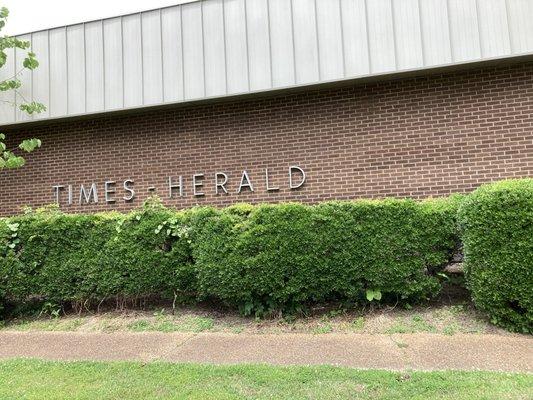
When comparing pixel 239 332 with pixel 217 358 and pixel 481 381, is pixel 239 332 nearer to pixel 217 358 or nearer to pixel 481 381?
pixel 217 358

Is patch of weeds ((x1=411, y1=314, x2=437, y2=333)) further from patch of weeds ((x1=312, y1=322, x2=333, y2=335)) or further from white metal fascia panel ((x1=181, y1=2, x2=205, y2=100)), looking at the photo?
white metal fascia panel ((x1=181, y1=2, x2=205, y2=100))

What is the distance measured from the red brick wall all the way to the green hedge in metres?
2.38

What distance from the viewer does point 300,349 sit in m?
4.96

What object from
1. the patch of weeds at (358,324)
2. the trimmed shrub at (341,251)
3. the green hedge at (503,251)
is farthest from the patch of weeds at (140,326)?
the green hedge at (503,251)

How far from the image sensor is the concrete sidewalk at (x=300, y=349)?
4.44 m

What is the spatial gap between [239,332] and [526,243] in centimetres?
342

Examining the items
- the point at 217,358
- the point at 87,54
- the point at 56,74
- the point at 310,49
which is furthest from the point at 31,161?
the point at 217,358

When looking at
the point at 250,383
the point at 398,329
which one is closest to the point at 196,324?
the point at 250,383

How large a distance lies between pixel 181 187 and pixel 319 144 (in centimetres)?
270

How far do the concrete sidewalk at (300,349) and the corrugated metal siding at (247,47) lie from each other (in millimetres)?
4302

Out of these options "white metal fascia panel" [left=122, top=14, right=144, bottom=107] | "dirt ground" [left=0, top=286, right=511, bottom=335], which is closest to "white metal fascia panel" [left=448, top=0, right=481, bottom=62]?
"dirt ground" [left=0, top=286, right=511, bottom=335]

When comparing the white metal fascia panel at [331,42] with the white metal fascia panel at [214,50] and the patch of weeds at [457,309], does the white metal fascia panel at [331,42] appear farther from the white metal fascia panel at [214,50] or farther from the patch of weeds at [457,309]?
the patch of weeds at [457,309]

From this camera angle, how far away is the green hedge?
499 cm

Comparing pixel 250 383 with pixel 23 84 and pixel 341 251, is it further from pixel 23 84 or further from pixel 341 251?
pixel 23 84
